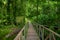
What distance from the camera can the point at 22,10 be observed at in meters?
30.5

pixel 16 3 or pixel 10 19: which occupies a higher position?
pixel 16 3

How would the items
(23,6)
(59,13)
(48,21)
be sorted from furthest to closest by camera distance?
(23,6), (48,21), (59,13)

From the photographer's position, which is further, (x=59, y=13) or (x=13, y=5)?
(x=13, y=5)

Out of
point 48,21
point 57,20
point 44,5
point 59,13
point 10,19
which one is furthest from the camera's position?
point 10,19

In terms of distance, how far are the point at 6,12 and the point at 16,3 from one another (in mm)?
2504

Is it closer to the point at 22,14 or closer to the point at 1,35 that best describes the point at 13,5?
the point at 22,14

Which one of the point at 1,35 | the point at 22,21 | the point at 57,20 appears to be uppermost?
the point at 57,20

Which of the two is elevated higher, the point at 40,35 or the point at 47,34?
the point at 47,34

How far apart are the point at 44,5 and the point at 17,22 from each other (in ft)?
20.8

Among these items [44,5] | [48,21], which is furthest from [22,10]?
[48,21]

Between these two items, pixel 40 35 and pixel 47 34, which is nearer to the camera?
pixel 47 34

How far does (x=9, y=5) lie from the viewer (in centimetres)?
2769

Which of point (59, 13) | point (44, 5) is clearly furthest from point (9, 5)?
point (59, 13)

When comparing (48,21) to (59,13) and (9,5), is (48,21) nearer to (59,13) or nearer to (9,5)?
(59,13)
